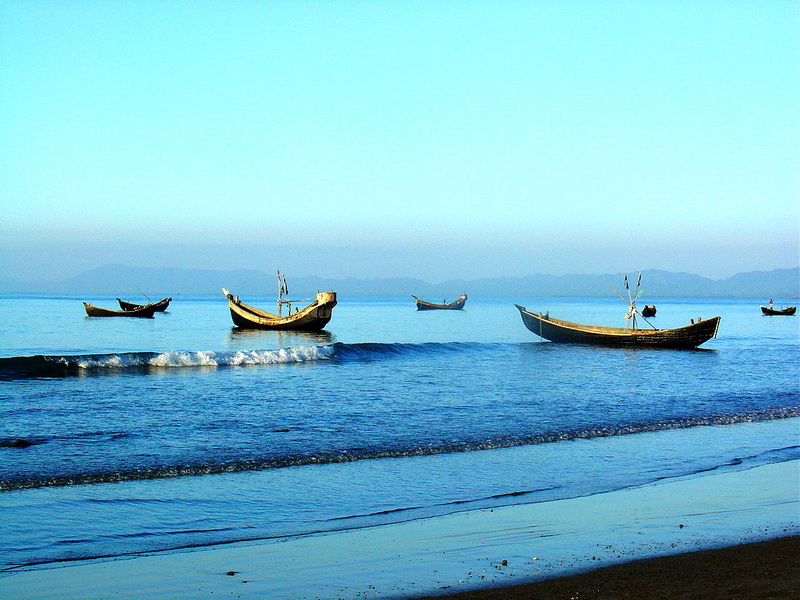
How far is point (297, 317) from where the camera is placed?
164ft

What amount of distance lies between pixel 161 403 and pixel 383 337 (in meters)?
32.3

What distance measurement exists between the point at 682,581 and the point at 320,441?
7.63 m

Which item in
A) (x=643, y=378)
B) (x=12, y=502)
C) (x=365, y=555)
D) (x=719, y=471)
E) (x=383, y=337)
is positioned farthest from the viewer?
(x=383, y=337)

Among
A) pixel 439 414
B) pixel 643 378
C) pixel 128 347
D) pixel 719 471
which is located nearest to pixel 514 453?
pixel 719 471

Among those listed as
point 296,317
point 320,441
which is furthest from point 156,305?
point 320,441

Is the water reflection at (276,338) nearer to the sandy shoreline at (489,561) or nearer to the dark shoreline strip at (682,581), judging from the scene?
the sandy shoreline at (489,561)

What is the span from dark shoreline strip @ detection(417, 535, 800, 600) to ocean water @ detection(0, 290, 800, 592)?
2.48 m

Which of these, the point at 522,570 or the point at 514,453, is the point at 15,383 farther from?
the point at 522,570

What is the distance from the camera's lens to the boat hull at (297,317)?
49037 mm

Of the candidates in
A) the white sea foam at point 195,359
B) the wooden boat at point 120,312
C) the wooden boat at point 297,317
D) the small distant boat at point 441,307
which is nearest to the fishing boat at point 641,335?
the white sea foam at point 195,359

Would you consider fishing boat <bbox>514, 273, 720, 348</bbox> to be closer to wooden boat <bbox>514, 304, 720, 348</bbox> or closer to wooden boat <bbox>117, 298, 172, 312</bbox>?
wooden boat <bbox>514, 304, 720, 348</bbox>

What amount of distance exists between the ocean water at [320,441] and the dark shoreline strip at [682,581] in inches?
97.7

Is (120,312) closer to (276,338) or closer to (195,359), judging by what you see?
(276,338)

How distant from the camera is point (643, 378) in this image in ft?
80.4
